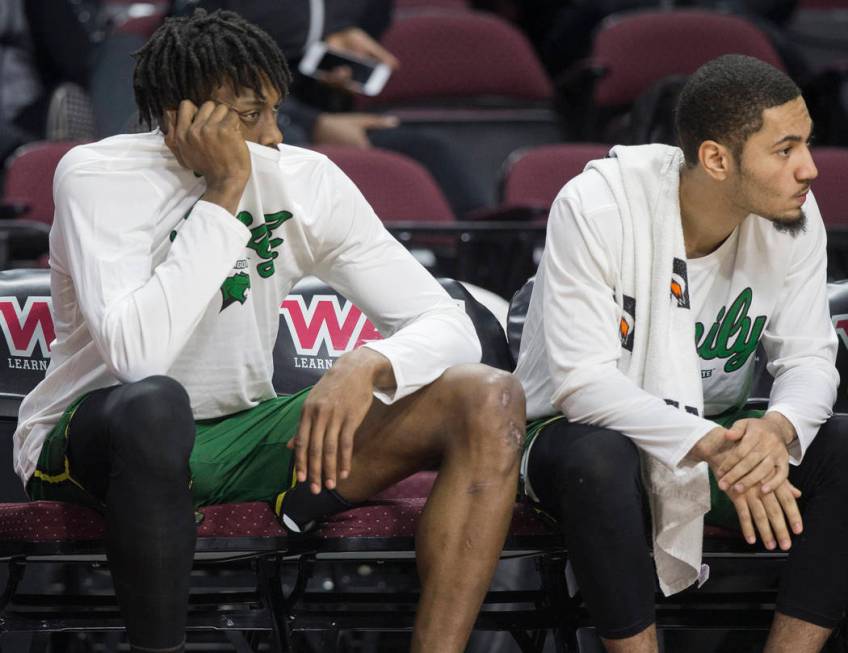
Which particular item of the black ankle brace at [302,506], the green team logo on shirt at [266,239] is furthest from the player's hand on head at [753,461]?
the green team logo on shirt at [266,239]

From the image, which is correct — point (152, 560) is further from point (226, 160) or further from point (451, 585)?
point (226, 160)

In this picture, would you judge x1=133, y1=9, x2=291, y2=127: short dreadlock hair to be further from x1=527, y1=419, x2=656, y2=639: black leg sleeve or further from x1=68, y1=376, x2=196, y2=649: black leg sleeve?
x1=527, y1=419, x2=656, y2=639: black leg sleeve

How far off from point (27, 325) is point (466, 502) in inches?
38.0

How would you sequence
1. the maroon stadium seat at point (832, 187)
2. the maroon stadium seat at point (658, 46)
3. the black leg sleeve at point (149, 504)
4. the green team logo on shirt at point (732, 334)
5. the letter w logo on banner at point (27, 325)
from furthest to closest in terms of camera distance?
1. the maroon stadium seat at point (658, 46)
2. the maroon stadium seat at point (832, 187)
3. the letter w logo on banner at point (27, 325)
4. the green team logo on shirt at point (732, 334)
5. the black leg sleeve at point (149, 504)

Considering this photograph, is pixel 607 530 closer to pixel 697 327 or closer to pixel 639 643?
pixel 639 643

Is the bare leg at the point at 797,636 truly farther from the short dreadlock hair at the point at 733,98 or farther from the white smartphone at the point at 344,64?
the white smartphone at the point at 344,64

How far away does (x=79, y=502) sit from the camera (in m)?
2.08

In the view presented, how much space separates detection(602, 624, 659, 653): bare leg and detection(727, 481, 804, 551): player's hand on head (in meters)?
0.19

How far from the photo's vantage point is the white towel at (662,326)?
205cm

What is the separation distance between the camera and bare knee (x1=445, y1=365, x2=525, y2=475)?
193cm

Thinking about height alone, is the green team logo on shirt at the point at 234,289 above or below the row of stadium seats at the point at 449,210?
above

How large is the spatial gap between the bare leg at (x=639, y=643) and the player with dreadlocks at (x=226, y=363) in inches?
7.9

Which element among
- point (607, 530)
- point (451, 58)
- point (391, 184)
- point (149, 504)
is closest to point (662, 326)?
point (607, 530)

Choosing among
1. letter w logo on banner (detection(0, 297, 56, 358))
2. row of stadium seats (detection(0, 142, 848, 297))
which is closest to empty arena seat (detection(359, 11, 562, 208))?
row of stadium seats (detection(0, 142, 848, 297))
